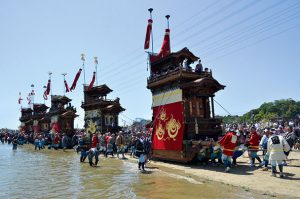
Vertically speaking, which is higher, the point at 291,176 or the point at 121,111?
the point at 121,111

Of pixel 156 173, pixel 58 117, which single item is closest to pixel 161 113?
pixel 156 173

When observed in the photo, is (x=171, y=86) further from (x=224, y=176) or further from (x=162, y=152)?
(x=224, y=176)

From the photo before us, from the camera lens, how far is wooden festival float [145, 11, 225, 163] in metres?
17.6

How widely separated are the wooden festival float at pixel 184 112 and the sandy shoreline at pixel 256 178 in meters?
1.66

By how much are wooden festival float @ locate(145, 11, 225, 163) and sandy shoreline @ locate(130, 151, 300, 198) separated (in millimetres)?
1656

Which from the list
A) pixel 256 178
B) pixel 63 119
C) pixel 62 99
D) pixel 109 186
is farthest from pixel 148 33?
pixel 62 99

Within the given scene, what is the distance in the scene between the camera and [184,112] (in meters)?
18.0

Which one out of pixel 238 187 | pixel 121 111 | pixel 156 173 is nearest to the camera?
pixel 238 187

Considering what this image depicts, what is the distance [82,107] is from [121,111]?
6373mm

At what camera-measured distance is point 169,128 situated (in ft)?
62.7

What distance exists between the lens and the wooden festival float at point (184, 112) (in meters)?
17.6

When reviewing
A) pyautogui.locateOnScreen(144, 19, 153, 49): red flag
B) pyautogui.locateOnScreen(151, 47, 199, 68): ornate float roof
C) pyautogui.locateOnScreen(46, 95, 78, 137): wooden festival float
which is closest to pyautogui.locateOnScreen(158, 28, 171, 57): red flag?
pyautogui.locateOnScreen(151, 47, 199, 68): ornate float roof

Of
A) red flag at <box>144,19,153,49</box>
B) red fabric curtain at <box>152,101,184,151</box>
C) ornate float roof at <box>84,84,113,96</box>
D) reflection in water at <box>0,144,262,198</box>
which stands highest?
red flag at <box>144,19,153,49</box>

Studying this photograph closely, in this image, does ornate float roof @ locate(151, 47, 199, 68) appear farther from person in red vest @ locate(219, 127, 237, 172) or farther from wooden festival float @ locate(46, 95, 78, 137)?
wooden festival float @ locate(46, 95, 78, 137)
